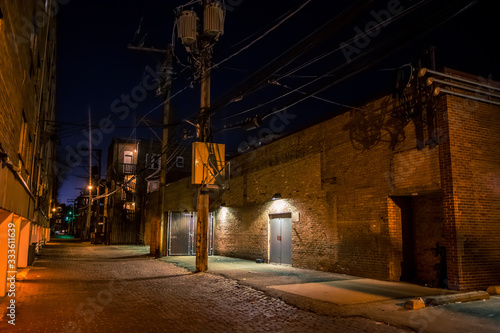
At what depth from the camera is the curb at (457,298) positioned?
847 centimetres

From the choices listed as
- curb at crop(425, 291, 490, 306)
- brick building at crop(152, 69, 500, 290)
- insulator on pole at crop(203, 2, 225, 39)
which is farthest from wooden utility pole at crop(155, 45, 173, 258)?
curb at crop(425, 291, 490, 306)

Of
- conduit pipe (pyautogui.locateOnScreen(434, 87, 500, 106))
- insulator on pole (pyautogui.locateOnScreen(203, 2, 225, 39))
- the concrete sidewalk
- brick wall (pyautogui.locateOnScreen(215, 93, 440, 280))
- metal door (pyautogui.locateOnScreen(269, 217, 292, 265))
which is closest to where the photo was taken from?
the concrete sidewalk

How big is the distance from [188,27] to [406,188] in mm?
9987

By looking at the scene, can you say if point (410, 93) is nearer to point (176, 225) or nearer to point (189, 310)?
point (189, 310)

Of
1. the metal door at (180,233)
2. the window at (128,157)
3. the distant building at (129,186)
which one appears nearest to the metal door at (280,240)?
the metal door at (180,233)

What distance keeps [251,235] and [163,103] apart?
8360 mm

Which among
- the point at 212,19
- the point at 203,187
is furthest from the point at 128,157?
the point at 212,19

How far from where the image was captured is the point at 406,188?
11.5 m

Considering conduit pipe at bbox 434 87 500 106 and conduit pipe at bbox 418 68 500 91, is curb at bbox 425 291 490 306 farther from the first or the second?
conduit pipe at bbox 418 68 500 91

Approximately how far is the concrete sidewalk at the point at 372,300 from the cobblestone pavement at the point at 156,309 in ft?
1.59

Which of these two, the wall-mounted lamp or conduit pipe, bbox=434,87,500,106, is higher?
conduit pipe, bbox=434,87,500,106

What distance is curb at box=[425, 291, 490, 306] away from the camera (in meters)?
8.47

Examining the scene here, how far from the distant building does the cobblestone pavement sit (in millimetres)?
26301

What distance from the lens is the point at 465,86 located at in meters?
10.9
